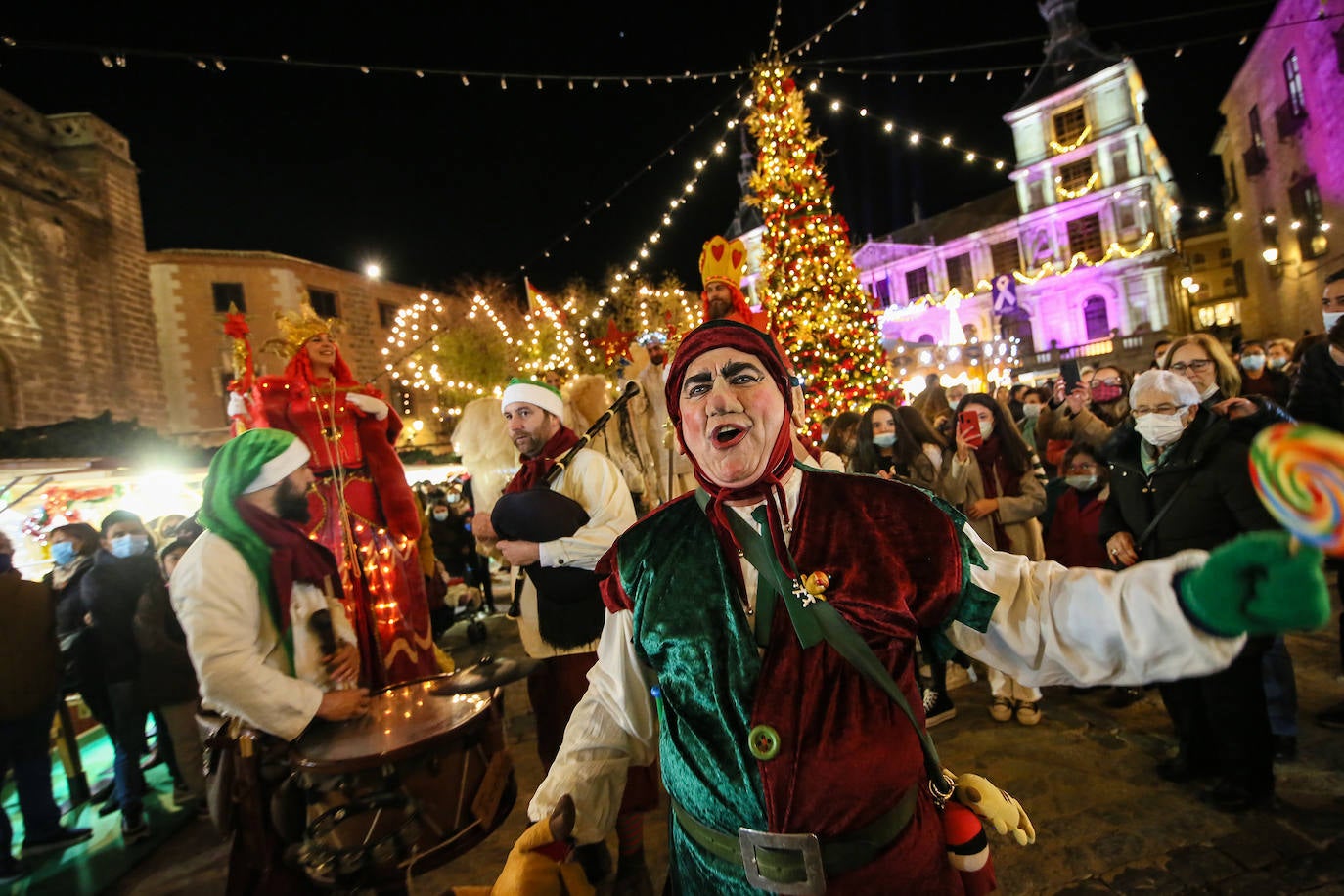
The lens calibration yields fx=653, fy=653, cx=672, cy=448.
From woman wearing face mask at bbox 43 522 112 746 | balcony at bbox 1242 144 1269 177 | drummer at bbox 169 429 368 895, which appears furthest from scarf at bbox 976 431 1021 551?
balcony at bbox 1242 144 1269 177

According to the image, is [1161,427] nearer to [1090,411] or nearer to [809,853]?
[809,853]

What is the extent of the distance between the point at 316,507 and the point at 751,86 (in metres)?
10.4

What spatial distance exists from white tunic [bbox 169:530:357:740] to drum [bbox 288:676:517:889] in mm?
161

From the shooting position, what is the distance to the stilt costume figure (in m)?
3.91

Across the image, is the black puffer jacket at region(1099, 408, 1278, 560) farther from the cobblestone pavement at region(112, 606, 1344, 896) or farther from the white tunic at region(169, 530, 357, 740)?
the white tunic at region(169, 530, 357, 740)

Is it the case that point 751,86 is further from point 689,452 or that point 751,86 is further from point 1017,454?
point 689,452

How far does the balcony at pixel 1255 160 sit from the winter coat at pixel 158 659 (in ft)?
115

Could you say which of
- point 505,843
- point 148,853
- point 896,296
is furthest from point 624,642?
point 896,296

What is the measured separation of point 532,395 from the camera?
371 centimetres

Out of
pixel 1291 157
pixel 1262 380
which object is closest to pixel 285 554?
pixel 1262 380

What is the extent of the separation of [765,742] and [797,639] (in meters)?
0.23

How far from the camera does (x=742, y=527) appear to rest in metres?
1.61

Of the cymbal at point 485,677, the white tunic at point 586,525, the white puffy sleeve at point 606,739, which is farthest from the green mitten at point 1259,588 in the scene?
the white tunic at point 586,525

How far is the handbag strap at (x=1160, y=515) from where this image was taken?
10.9 ft
